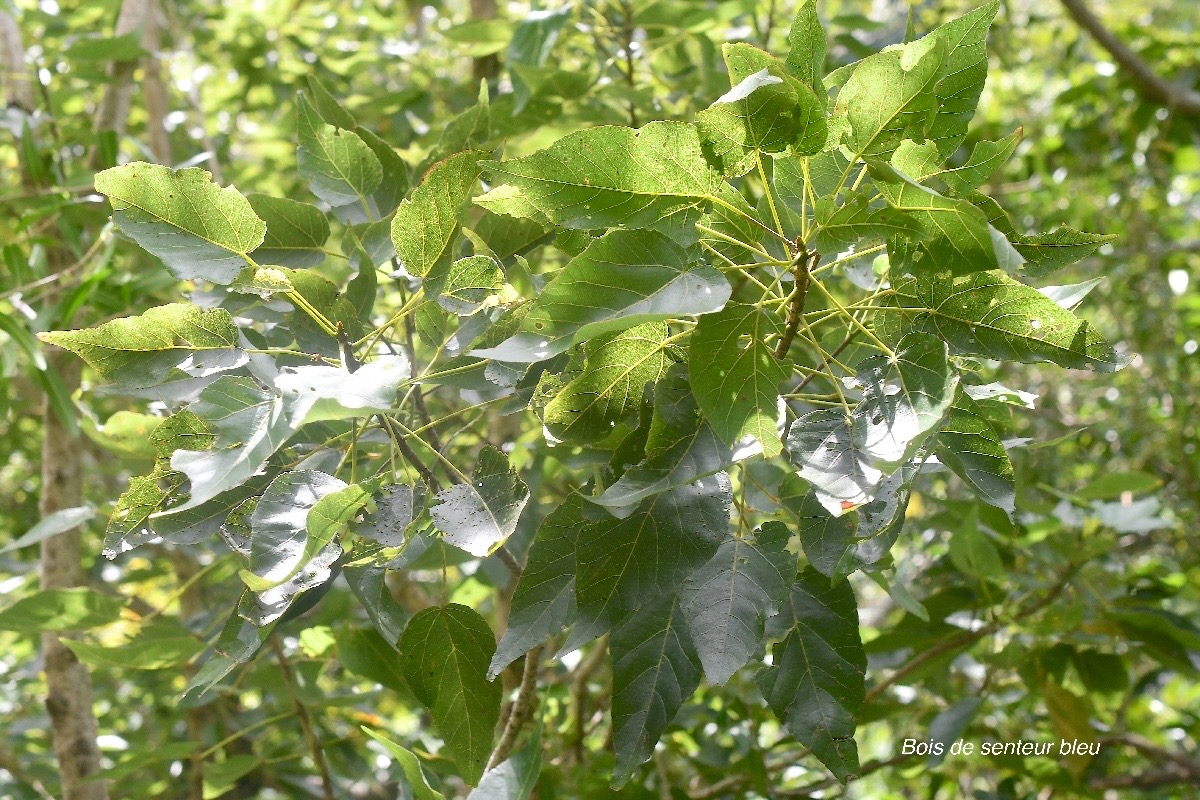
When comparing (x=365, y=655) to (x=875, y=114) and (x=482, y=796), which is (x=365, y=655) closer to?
(x=482, y=796)

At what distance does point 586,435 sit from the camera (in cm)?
67

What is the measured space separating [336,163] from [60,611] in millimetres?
604

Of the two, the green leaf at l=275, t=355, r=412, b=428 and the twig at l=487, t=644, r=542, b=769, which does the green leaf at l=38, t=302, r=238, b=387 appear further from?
the twig at l=487, t=644, r=542, b=769

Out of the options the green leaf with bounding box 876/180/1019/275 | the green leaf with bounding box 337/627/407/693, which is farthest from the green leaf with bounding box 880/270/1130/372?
the green leaf with bounding box 337/627/407/693

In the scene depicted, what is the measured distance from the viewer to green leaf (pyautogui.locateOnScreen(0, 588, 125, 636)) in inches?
39.2

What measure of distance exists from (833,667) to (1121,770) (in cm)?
195

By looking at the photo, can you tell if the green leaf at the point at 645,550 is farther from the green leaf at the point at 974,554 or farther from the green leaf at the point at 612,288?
the green leaf at the point at 974,554

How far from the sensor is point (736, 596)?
66 centimetres

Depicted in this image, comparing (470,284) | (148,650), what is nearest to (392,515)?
(470,284)

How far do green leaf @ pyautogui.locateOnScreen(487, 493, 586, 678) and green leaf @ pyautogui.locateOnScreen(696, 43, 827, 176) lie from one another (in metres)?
0.26

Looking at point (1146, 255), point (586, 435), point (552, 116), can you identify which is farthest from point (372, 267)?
point (1146, 255)

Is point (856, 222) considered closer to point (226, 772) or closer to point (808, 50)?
point (808, 50)

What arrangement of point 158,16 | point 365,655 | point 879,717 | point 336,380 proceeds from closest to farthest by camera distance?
point 336,380, point 365,655, point 879,717, point 158,16

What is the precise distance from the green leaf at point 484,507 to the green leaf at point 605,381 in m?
0.05
